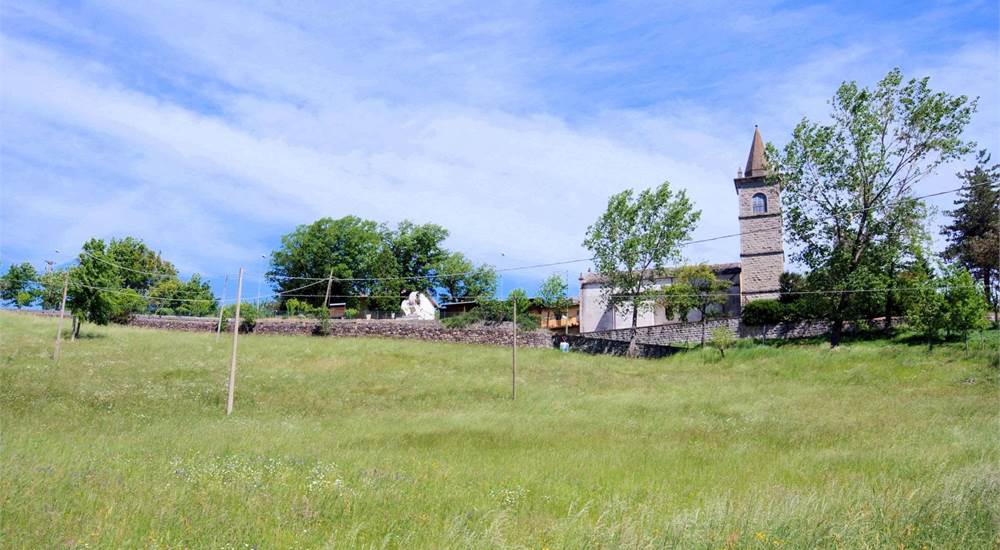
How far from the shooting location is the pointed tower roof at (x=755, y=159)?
6039 cm

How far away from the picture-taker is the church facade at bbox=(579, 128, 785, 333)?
56750mm

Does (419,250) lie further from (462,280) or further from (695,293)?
(695,293)

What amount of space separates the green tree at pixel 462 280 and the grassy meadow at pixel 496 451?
40787mm

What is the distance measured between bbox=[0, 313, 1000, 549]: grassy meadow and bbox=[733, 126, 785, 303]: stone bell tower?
2016cm

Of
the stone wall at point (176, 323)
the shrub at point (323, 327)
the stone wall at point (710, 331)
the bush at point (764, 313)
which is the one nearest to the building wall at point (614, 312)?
the stone wall at point (710, 331)

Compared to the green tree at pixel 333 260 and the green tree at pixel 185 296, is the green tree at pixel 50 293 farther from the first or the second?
the green tree at pixel 333 260

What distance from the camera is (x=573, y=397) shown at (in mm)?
28062

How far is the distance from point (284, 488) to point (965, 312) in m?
36.5

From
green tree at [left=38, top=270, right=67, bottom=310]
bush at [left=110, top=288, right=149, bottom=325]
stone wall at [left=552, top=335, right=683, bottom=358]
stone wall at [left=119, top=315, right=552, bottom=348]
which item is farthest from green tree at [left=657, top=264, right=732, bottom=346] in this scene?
green tree at [left=38, top=270, right=67, bottom=310]

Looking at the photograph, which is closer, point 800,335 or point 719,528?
point 719,528

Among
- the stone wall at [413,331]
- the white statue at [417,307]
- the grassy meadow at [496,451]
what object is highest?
the white statue at [417,307]

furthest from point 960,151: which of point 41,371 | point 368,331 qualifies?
point 41,371

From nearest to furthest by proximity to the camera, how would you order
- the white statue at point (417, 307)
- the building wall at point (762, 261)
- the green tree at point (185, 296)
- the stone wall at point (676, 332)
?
the stone wall at point (676, 332), the building wall at point (762, 261), the white statue at point (417, 307), the green tree at point (185, 296)

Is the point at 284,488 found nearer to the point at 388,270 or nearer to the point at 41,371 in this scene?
the point at 41,371
